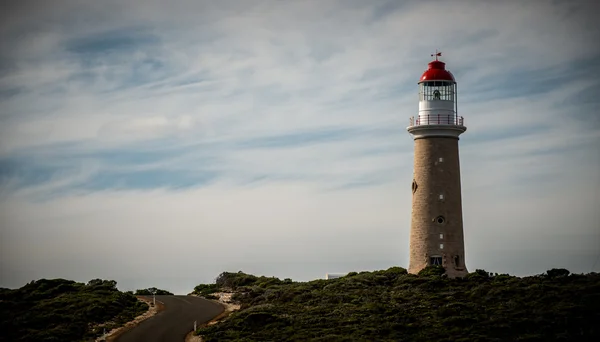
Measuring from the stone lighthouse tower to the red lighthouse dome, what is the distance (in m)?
0.07

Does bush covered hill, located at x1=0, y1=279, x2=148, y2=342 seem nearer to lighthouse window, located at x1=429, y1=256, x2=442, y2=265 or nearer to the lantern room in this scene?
lighthouse window, located at x1=429, y1=256, x2=442, y2=265

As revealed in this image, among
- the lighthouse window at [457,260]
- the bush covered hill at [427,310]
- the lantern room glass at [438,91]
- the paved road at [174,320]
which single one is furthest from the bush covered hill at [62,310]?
the lantern room glass at [438,91]

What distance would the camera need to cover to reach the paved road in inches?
1480

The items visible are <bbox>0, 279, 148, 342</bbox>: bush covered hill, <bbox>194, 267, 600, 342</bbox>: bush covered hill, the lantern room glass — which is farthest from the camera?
the lantern room glass

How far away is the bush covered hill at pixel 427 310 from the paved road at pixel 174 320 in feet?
5.24

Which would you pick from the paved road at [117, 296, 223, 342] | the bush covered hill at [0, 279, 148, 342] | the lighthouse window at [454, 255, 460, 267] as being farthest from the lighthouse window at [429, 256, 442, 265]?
the bush covered hill at [0, 279, 148, 342]

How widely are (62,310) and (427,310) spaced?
20226mm

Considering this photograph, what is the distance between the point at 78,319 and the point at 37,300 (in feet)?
33.1

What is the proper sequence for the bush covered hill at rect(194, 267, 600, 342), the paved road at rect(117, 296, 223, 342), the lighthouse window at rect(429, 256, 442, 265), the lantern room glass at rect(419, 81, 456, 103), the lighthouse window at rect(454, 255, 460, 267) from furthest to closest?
the lantern room glass at rect(419, 81, 456, 103)
the lighthouse window at rect(454, 255, 460, 267)
the lighthouse window at rect(429, 256, 442, 265)
the paved road at rect(117, 296, 223, 342)
the bush covered hill at rect(194, 267, 600, 342)

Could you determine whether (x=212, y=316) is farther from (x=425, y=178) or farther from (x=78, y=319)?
(x=425, y=178)

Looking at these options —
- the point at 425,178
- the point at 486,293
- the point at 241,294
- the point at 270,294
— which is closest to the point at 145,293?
the point at 241,294

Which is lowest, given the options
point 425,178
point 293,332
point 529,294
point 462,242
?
point 293,332

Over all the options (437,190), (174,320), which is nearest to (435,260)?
(437,190)

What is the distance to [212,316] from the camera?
1726 inches
